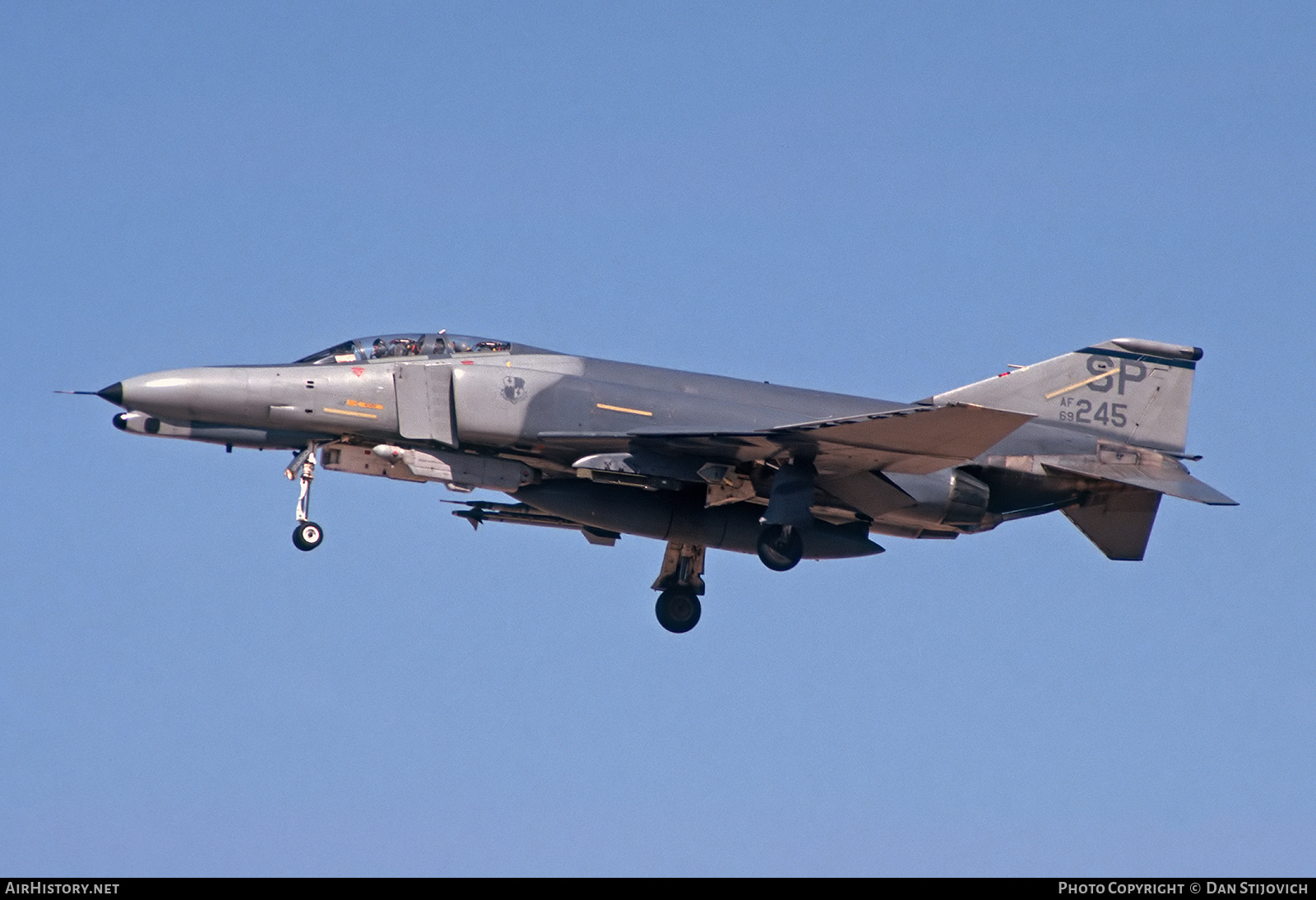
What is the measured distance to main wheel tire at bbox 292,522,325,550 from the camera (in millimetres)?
21078

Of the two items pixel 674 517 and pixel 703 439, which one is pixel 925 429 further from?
pixel 674 517

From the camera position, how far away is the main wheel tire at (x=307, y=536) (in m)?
21.1

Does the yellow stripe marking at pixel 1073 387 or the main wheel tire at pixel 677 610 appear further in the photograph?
the main wheel tire at pixel 677 610

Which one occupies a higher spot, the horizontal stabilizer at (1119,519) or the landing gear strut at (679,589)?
the horizontal stabilizer at (1119,519)

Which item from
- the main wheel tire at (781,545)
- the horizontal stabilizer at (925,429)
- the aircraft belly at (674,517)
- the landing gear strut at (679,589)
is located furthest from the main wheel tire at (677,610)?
the horizontal stabilizer at (925,429)

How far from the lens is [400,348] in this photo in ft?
72.6

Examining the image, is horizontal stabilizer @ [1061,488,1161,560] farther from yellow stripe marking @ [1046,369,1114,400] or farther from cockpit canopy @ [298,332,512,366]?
cockpit canopy @ [298,332,512,366]

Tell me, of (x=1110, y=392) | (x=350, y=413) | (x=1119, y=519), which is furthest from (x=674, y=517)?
(x=1110, y=392)

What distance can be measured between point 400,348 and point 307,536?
284 cm

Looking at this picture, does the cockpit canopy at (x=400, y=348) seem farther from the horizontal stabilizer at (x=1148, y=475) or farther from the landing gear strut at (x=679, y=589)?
the horizontal stabilizer at (x=1148, y=475)

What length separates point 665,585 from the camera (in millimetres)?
25203

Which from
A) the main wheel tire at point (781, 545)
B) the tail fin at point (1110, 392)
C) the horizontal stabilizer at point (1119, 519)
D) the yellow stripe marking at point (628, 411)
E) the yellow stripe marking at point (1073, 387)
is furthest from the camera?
the yellow stripe marking at point (1073, 387)

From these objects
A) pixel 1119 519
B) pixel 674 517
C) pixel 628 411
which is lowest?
pixel 674 517
